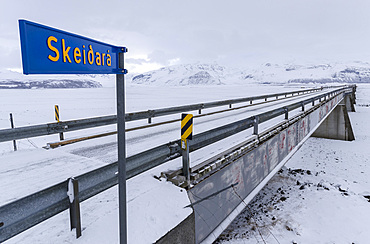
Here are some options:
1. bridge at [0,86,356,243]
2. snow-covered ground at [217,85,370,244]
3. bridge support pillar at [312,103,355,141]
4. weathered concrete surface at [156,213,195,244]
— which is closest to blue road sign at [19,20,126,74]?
bridge at [0,86,356,243]

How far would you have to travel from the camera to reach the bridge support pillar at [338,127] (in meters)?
25.3

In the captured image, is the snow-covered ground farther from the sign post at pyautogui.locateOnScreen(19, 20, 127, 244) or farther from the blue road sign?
the blue road sign

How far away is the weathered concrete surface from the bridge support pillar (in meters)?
27.6

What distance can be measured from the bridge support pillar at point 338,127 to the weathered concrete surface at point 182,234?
27571mm

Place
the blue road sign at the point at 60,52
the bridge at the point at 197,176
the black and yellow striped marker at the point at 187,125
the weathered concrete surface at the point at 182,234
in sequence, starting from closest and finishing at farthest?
the blue road sign at the point at 60,52 → the bridge at the point at 197,176 → the weathered concrete surface at the point at 182,234 → the black and yellow striped marker at the point at 187,125

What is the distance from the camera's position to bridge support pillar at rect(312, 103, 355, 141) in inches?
996

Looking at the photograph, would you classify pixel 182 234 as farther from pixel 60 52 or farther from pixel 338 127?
pixel 338 127

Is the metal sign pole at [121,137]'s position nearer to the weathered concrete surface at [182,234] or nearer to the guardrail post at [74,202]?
the guardrail post at [74,202]

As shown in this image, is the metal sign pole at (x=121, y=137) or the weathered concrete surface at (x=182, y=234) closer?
the metal sign pole at (x=121, y=137)

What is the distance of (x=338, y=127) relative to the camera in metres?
25.7

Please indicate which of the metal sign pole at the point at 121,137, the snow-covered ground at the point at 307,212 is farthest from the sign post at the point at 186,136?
the snow-covered ground at the point at 307,212

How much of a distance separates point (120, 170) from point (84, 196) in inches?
31.8

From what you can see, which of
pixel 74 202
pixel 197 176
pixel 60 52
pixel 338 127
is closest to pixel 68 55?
pixel 60 52

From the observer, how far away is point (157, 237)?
2.87m
